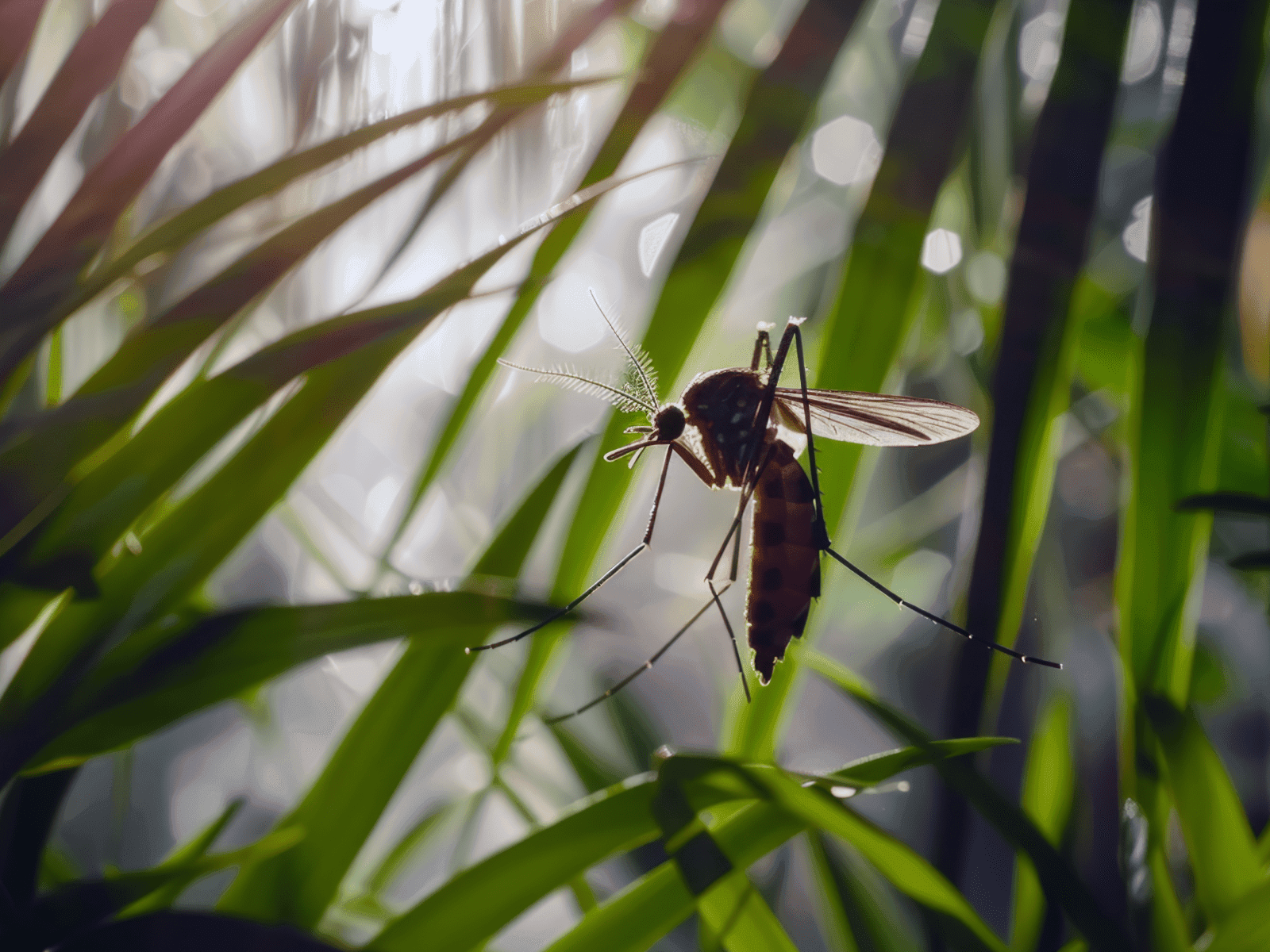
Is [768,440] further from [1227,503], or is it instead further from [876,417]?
[1227,503]

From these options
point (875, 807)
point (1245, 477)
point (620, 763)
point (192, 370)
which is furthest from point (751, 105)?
point (875, 807)

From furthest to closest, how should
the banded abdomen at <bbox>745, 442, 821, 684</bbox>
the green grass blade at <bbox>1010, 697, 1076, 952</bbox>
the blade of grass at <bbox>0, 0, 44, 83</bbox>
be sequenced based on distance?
the green grass blade at <bbox>1010, 697, 1076, 952</bbox> → the blade of grass at <bbox>0, 0, 44, 83</bbox> → the banded abdomen at <bbox>745, 442, 821, 684</bbox>

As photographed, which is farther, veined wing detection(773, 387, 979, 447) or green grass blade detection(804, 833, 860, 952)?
green grass blade detection(804, 833, 860, 952)

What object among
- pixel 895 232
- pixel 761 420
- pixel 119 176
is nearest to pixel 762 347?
pixel 761 420

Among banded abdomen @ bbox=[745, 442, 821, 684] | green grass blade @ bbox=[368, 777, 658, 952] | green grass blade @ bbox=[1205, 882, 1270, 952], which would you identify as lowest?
green grass blade @ bbox=[1205, 882, 1270, 952]

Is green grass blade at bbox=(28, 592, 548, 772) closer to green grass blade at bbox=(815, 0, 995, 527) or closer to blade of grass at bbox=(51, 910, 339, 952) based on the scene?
blade of grass at bbox=(51, 910, 339, 952)

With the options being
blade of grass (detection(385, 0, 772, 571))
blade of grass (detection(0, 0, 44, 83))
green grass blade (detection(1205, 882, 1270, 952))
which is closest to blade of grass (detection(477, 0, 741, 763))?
blade of grass (detection(385, 0, 772, 571))

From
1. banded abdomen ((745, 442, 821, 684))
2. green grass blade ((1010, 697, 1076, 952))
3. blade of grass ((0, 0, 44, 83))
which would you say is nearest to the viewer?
banded abdomen ((745, 442, 821, 684))

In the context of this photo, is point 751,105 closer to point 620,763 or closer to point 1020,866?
point 1020,866
